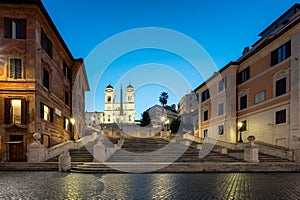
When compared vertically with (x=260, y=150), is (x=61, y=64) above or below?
above

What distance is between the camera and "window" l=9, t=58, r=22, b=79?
21734mm

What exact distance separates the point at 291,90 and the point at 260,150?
572 cm

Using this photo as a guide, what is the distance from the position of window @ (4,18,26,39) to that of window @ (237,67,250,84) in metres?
23.5

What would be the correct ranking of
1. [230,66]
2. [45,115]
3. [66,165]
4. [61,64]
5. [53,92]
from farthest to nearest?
[230,66]
[61,64]
[53,92]
[45,115]
[66,165]

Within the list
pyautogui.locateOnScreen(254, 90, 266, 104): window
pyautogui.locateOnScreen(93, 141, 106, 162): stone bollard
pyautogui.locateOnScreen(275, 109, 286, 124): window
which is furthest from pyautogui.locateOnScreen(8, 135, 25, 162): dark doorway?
pyautogui.locateOnScreen(254, 90, 266, 104): window

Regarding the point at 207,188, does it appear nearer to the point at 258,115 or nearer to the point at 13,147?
the point at 13,147

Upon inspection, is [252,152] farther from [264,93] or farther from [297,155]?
[264,93]

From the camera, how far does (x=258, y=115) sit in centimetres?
2766

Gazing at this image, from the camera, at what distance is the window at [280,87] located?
933 inches

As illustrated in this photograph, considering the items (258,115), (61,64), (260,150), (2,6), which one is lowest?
(260,150)

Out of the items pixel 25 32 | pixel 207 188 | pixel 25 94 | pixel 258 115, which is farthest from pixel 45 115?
pixel 258 115

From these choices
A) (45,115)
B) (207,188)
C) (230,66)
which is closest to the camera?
(207,188)

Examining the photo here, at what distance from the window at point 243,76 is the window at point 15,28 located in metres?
23.5

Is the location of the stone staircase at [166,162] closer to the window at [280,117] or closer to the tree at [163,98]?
the window at [280,117]
